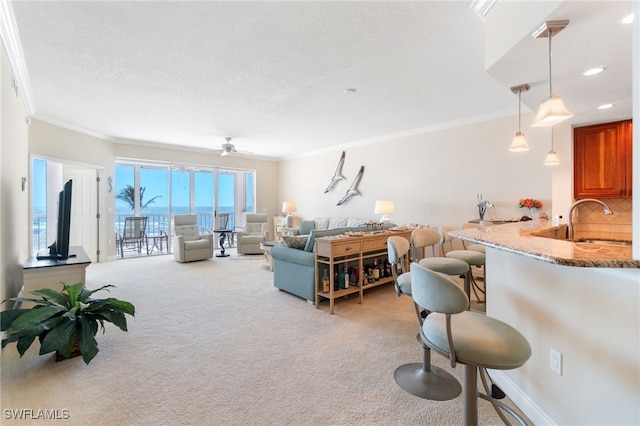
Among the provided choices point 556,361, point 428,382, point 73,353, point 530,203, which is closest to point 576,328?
point 556,361

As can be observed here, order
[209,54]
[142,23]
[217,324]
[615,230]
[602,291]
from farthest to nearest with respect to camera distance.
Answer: [615,230], [217,324], [209,54], [142,23], [602,291]

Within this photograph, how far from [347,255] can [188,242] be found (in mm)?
4139

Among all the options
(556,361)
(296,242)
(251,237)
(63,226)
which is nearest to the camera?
(556,361)

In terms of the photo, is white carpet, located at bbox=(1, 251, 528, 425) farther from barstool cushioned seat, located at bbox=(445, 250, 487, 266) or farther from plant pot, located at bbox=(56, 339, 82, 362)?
barstool cushioned seat, located at bbox=(445, 250, 487, 266)

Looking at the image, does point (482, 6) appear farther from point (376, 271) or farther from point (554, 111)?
point (376, 271)

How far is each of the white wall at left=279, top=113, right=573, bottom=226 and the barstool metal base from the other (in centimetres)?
297

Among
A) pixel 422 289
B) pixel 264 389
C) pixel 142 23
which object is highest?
pixel 142 23

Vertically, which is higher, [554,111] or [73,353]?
[554,111]

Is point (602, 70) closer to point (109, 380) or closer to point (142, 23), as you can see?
point (142, 23)

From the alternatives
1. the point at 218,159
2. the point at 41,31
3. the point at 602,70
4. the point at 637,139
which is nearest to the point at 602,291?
the point at 637,139

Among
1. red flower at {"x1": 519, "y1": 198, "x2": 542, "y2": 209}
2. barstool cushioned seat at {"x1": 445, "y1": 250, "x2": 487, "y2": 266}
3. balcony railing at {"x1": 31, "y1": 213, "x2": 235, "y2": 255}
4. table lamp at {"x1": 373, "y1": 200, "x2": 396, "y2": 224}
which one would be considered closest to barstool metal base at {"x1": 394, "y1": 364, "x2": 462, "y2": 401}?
barstool cushioned seat at {"x1": 445, "y1": 250, "x2": 487, "y2": 266}

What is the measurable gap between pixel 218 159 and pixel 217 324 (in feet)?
19.2

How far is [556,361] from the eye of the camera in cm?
152

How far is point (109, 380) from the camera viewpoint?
2.07m
